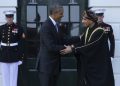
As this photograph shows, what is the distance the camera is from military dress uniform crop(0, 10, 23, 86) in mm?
11039

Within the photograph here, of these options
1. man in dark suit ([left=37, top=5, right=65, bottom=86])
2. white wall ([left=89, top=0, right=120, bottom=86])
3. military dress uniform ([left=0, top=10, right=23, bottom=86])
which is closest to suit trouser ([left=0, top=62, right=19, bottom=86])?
military dress uniform ([left=0, top=10, right=23, bottom=86])

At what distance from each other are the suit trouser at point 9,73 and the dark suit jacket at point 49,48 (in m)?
1.37

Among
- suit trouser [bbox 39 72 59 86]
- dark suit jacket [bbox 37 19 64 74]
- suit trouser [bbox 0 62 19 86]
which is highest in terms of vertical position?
dark suit jacket [bbox 37 19 64 74]

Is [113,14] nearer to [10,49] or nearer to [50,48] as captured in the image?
[10,49]

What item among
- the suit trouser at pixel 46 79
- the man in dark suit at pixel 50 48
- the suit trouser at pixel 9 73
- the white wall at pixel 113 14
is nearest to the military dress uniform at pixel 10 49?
the suit trouser at pixel 9 73

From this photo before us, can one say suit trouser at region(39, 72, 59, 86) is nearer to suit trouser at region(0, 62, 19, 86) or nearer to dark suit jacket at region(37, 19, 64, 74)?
dark suit jacket at region(37, 19, 64, 74)

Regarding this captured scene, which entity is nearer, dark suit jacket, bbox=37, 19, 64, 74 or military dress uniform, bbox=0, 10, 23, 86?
dark suit jacket, bbox=37, 19, 64, 74

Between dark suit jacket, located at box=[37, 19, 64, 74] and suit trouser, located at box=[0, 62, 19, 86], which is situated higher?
dark suit jacket, located at box=[37, 19, 64, 74]

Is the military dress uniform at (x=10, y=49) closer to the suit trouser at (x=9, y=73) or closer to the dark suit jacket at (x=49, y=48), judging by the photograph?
the suit trouser at (x=9, y=73)

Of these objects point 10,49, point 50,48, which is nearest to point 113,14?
point 10,49

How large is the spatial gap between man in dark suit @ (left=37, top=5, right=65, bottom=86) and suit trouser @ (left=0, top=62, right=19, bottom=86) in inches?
54.0

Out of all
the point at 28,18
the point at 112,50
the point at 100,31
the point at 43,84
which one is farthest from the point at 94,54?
the point at 28,18

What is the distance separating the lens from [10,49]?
11031 mm

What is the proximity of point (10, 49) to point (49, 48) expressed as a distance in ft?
5.71
